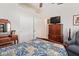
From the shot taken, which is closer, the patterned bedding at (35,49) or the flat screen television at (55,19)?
the patterned bedding at (35,49)

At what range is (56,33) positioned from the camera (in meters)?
1.62

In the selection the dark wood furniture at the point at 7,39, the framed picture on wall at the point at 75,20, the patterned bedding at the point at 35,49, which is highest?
the framed picture on wall at the point at 75,20

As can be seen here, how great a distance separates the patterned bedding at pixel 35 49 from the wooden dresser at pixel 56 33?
0.29ft

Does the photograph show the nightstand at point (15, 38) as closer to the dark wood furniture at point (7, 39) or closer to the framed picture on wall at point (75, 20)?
the dark wood furniture at point (7, 39)

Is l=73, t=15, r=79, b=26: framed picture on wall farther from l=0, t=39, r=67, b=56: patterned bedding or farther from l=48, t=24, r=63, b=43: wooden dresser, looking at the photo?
l=0, t=39, r=67, b=56: patterned bedding

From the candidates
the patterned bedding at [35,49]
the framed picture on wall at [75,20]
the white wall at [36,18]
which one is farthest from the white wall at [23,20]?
the framed picture on wall at [75,20]

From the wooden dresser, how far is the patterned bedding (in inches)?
3.4

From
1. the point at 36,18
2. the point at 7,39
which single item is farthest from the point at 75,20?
the point at 7,39

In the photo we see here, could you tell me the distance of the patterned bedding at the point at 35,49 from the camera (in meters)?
1.38

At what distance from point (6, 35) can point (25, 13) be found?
1.53 feet

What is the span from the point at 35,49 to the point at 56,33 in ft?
1.46

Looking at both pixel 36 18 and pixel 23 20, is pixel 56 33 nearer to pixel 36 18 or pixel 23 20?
pixel 36 18

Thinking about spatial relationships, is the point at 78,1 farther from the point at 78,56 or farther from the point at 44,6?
the point at 78,56

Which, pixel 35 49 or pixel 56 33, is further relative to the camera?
pixel 56 33
